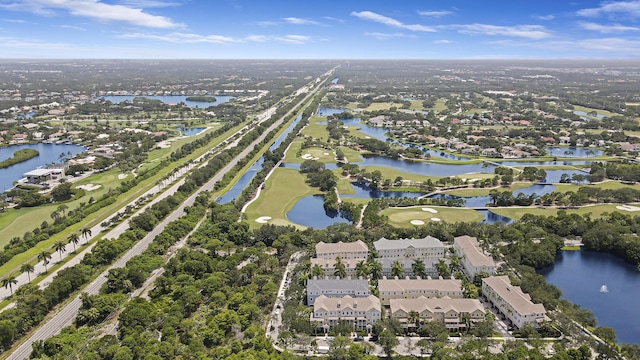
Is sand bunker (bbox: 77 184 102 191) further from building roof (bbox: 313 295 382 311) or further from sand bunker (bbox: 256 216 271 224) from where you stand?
building roof (bbox: 313 295 382 311)

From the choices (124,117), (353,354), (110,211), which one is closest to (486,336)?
(353,354)

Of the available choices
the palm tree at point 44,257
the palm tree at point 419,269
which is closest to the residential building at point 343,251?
the palm tree at point 419,269

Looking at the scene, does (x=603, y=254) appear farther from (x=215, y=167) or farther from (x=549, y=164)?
(x=215, y=167)

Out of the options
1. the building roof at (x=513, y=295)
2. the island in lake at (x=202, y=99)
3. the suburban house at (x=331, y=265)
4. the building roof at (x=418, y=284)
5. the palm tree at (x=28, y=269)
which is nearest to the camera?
the building roof at (x=513, y=295)

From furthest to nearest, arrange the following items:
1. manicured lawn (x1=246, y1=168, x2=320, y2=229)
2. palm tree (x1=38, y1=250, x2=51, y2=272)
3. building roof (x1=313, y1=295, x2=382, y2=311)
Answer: manicured lawn (x1=246, y1=168, x2=320, y2=229) → palm tree (x1=38, y1=250, x2=51, y2=272) → building roof (x1=313, y1=295, x2=382, y2=311)

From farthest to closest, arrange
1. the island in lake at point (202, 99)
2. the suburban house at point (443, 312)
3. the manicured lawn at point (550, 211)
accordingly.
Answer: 1. the island in lake at point (202, 99)
2. the manicured lawn at point (550, 211)
3. the suburban house at point (443, 312)

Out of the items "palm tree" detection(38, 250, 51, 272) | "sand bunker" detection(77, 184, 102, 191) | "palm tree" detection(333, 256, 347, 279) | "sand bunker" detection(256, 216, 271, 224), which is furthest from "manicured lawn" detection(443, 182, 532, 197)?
"sand bunker" detection(77, 184, 102, 191)

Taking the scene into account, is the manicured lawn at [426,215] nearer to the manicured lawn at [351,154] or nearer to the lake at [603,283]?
the lake at [603,283]
